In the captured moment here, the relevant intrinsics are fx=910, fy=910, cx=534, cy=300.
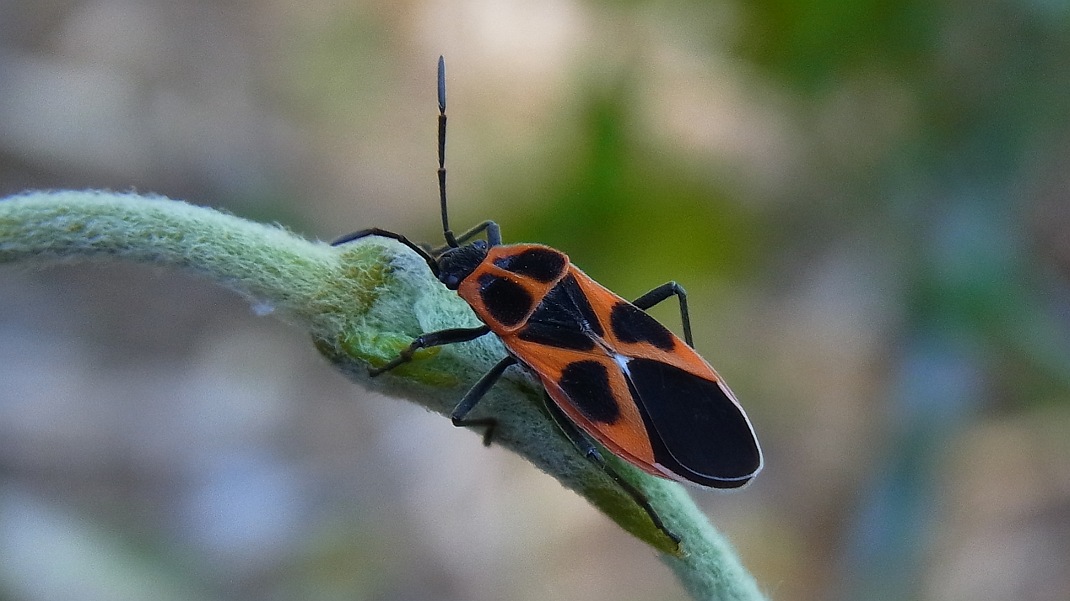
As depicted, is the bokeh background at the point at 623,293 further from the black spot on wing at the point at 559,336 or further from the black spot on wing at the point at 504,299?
the black spot on wing at the point at 559,336

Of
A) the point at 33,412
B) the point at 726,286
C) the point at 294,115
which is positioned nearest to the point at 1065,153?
the point at 726,286

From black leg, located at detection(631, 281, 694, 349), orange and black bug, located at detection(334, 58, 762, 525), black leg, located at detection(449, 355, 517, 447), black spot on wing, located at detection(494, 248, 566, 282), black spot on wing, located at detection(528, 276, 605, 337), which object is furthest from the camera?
black leg, located at detection(631, 281, 694, 349)

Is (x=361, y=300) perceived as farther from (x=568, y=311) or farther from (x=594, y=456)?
(x=568, y=311)

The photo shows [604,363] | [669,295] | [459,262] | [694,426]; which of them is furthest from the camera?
[669,295]

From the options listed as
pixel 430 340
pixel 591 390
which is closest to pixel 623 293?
pixel 591 390

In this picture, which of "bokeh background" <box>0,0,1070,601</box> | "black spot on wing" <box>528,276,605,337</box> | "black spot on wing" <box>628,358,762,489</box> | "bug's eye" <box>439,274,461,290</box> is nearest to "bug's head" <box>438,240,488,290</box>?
"bug's eye" <box>439,274,461,290</box>

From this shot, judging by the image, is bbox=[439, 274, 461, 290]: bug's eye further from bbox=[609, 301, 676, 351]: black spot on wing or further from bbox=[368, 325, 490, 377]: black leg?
bbox=[368, 325, 490, 377]: black leg
